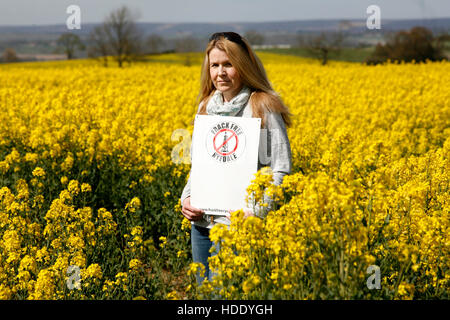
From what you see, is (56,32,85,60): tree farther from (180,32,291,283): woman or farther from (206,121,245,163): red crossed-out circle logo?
(206,121,245,163): red crossed-out circle logo

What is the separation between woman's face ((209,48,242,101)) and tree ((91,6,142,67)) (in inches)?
855

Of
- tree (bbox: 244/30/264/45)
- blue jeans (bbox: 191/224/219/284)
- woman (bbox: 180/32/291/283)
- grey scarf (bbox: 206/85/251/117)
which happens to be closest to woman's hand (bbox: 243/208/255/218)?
woman (bbox: 180/32/291/283)

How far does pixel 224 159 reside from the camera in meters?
2.43

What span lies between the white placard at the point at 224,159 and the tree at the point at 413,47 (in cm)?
2846

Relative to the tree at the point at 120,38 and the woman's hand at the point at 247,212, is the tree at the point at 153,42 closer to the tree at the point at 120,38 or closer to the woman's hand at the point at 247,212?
the tree at the point at 120,38

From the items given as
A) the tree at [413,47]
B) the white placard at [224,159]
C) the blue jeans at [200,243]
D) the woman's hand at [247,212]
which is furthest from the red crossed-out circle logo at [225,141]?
the tree at [413,47]

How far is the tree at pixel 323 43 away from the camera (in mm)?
35312

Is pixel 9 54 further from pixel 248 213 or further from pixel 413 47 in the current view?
pixel 248 213

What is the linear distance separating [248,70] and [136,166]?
10.9 ft

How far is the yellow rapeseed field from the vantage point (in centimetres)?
229

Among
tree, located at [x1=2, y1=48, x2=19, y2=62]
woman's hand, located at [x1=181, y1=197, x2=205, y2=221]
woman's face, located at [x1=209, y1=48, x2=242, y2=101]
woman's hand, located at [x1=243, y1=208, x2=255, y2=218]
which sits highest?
tree, located at [x1=2, y1=48, x2=19, y2=62]

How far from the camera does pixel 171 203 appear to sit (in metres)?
4.82

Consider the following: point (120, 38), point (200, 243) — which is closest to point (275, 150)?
point (200, 243)

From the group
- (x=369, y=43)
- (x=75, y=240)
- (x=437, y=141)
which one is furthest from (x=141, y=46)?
(x=75, y=240)
